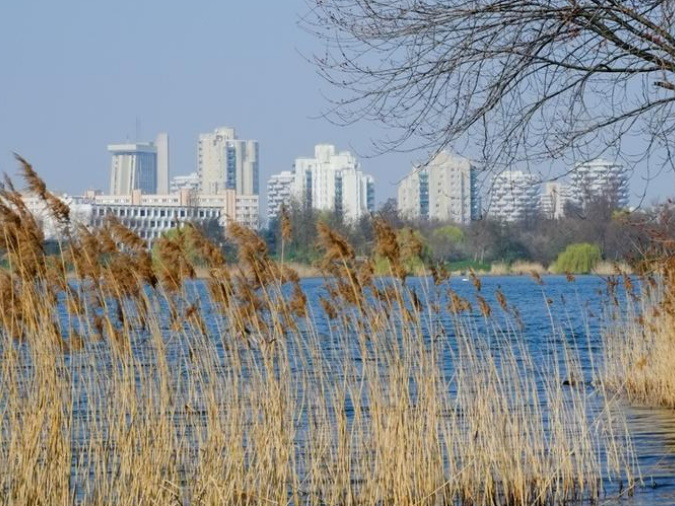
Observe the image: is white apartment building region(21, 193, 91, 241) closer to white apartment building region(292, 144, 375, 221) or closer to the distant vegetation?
the distant vegetation

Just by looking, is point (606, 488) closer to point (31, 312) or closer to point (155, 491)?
point (155, 491)

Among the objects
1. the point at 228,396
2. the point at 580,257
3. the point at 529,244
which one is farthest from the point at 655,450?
the point at 529,244

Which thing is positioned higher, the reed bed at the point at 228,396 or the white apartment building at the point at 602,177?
the white apartment building at the point at 602,177

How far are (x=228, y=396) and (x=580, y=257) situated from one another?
98.0 ft

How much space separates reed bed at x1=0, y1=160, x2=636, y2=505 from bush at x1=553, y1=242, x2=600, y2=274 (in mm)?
26525

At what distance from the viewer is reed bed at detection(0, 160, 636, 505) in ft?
22.2

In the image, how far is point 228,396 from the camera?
753 centimetres

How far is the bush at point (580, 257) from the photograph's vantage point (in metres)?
34.8

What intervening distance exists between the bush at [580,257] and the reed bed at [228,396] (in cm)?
2652

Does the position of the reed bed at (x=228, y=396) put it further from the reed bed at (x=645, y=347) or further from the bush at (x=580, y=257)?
the bush at (x=580, y=257)

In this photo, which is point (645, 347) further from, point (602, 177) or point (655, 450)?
point (602, 177)

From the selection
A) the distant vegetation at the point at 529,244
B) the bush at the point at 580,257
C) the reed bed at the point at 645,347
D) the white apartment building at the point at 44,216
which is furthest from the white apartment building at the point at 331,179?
the white apartment building at the point at 44,216

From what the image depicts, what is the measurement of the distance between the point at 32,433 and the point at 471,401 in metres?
2.90

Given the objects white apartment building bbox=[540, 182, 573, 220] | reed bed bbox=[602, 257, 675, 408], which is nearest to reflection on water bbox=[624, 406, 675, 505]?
reed bed bbox=[602, 257, 675, 408]
